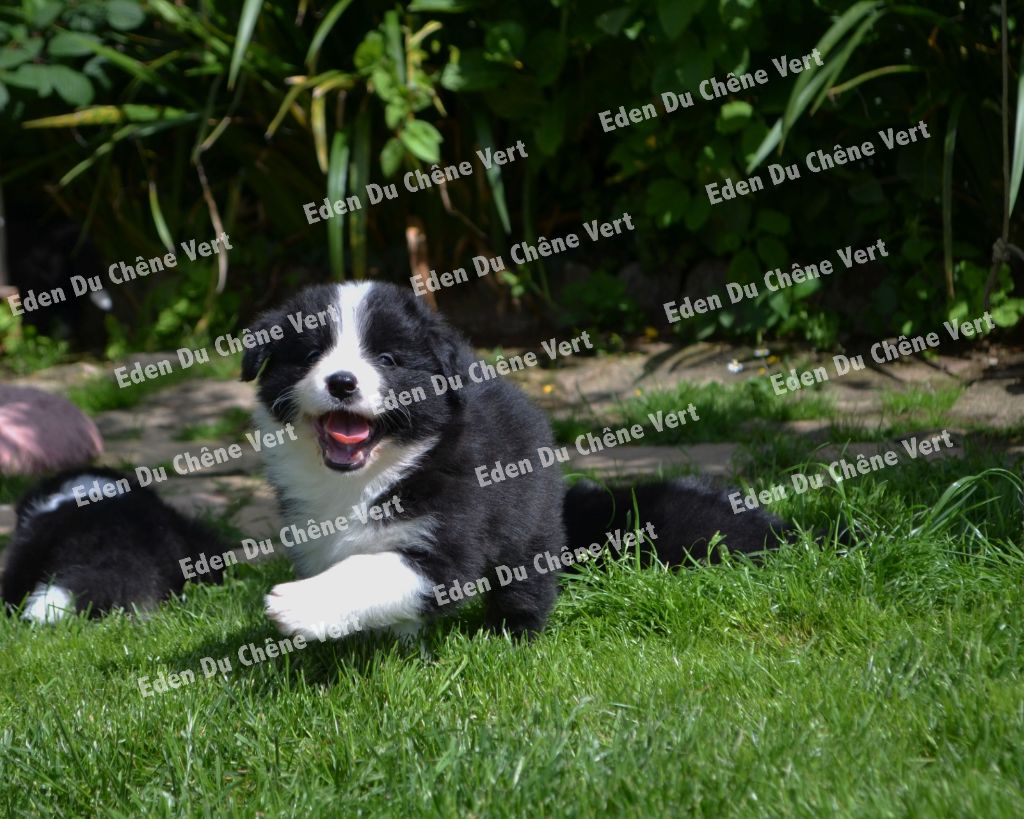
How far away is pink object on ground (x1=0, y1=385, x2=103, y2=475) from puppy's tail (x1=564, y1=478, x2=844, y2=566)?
2.84 m

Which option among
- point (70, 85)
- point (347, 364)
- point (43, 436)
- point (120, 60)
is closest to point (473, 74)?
point (120, 60)

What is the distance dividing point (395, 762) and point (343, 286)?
1.21 meters

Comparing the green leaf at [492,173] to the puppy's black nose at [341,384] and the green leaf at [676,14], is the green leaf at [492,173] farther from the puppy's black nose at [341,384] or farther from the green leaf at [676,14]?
the puppy's black nose at [341,384]

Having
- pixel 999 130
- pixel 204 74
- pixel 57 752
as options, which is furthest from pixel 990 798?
pixel 204 74

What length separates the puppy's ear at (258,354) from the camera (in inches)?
119

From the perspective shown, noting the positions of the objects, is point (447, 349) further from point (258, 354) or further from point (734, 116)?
point (734, 116)

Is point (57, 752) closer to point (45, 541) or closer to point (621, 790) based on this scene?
point (621, 790)

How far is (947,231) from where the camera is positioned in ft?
15.5

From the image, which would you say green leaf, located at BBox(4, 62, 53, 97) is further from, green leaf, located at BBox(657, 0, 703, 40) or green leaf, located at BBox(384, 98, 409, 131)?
green leaf, located at BBox(657, 0, 703, 40)

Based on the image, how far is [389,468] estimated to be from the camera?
9.59 ft

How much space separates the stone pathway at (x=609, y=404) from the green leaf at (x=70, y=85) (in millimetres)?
1523

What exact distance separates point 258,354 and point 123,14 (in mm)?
4705

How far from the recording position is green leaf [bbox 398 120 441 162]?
6.07 m

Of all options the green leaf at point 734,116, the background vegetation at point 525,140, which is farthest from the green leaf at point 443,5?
the green leaf at point 734,116
